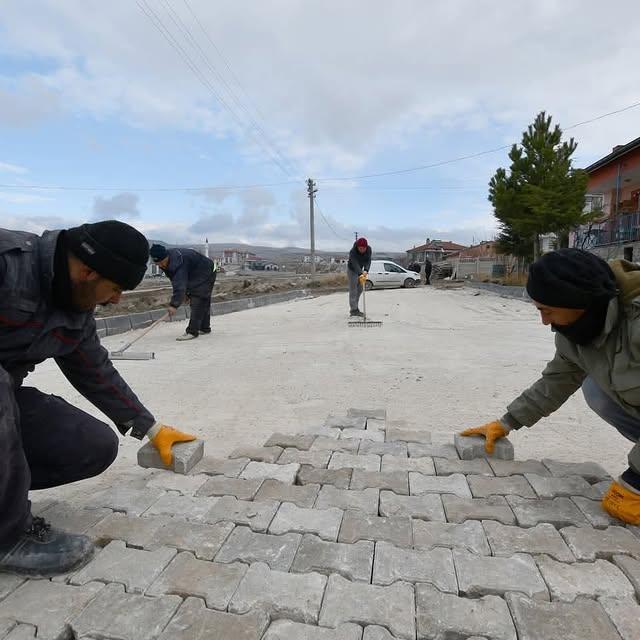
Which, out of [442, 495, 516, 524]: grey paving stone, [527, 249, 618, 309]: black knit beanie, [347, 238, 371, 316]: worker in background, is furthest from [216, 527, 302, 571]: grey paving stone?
[347, 238, 371, 316]: worker in background

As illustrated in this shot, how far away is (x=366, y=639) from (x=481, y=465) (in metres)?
1.36

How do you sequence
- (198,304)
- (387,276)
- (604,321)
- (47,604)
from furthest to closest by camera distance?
(387,276), (198,304), (604,321), (47,604)

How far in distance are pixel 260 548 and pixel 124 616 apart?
1.61 ft

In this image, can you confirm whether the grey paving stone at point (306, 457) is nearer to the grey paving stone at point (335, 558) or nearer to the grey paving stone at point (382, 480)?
the grey paving stone at point (382, 480)

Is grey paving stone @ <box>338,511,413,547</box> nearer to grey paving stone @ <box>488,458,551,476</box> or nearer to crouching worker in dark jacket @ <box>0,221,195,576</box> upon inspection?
grey paving stone @ <box>488,458,551,476</box>

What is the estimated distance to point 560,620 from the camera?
1370mm

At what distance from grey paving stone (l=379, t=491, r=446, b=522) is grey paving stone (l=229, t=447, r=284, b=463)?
0.66 metres

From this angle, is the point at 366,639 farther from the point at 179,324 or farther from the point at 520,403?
the point at 179,324

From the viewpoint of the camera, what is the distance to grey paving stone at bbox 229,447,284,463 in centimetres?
254

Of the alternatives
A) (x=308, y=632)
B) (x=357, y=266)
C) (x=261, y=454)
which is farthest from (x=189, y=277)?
(x=308, y=632)

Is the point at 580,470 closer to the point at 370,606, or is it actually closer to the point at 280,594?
the point at 370,606

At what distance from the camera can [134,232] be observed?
1800 millimetres

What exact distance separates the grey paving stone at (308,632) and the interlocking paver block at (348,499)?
0.67 metres

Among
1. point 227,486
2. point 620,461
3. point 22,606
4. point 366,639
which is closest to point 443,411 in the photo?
point 620,461
